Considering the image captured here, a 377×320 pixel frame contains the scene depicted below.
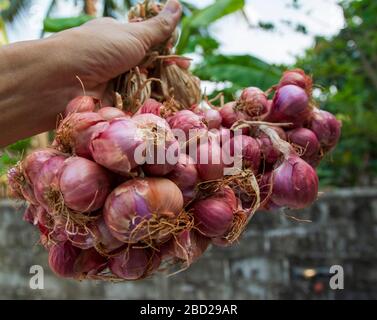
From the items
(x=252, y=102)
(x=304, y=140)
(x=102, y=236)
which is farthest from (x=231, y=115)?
(x=102, y=236)

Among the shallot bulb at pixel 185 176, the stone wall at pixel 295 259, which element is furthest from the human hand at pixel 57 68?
the stone wall at pixel 295 259

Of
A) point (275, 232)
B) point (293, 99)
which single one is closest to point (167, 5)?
point (293, 99)

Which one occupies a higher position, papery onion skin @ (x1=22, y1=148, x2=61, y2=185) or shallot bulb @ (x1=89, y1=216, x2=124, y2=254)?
papery onion skin @ (x1=22, y1=148, x2=61, y2=185)

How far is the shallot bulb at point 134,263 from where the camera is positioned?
724 millimetres

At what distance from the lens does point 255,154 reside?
2.75 ft

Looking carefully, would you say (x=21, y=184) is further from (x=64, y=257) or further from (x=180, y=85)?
(x=180, y=85)

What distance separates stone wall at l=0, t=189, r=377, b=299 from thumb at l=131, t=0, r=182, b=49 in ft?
7.02

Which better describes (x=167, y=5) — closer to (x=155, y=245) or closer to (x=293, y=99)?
(x=293, y=99)

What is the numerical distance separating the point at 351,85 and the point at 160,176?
13.3 ft

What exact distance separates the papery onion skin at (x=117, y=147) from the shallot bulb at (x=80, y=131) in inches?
0.8

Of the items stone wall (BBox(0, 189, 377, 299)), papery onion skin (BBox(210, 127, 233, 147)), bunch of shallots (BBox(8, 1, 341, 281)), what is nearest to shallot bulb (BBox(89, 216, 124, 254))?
bunch of shallots (BBox(8, 1, 341, 281))

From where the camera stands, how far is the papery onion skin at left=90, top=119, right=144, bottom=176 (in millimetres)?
639

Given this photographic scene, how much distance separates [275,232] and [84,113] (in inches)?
100

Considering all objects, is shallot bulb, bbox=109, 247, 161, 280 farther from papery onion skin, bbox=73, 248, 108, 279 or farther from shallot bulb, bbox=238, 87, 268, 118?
shallot bulb, bbox=238, 87, 268, 118
